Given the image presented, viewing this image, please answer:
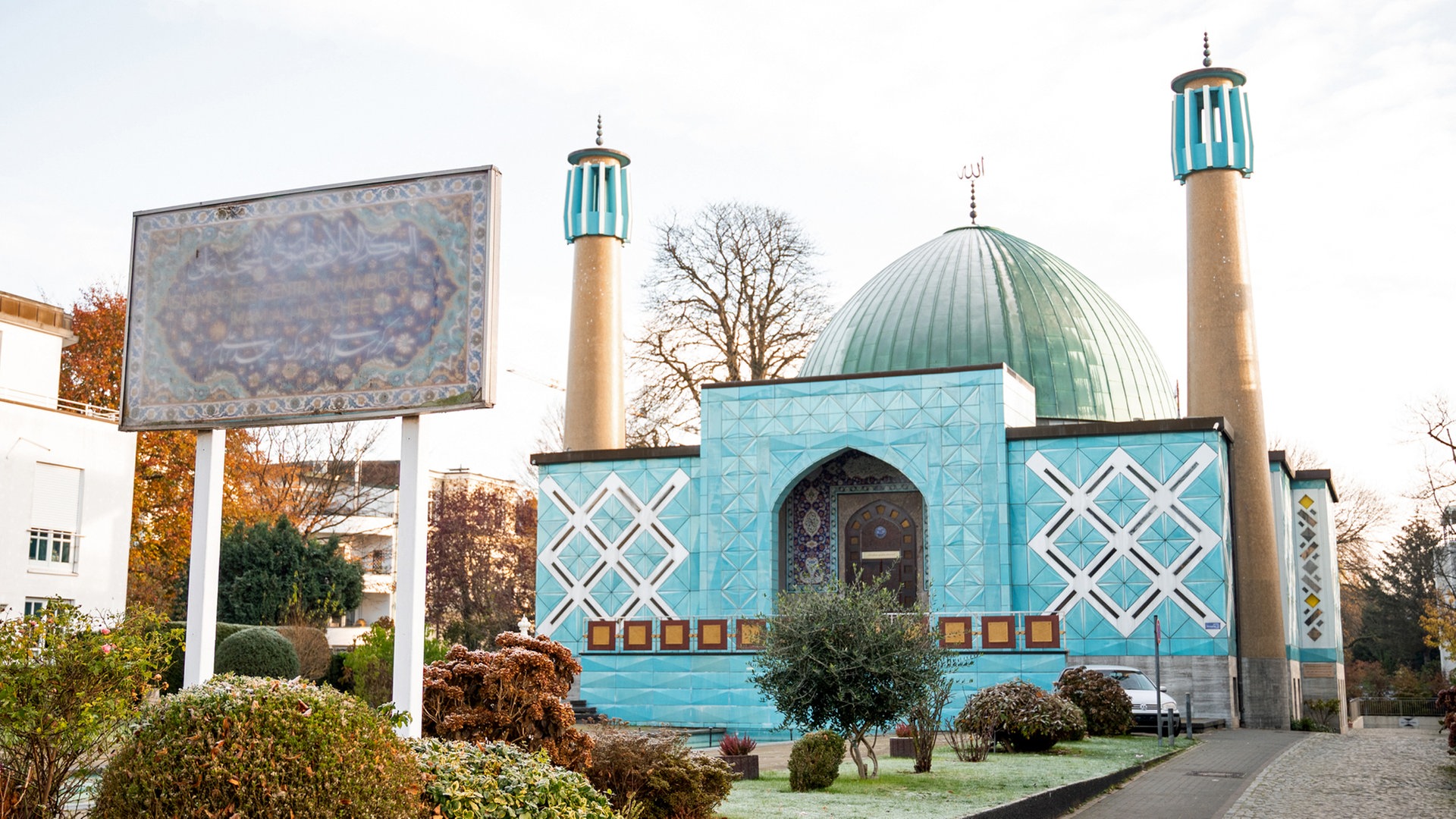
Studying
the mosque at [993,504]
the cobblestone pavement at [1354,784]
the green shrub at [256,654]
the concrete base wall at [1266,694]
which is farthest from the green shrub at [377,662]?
the concrete base wall at [1266,694]

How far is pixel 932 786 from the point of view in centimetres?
1305

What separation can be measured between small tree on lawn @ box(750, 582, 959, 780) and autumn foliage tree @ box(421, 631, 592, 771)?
3476 mm

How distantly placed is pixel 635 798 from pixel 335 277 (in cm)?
459

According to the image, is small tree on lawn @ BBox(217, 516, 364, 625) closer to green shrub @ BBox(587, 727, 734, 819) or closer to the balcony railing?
the balcony railing

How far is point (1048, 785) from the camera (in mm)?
13117

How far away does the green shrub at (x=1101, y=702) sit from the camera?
20.4 meters

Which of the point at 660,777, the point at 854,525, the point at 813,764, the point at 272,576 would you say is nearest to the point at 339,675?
the point at 272,576

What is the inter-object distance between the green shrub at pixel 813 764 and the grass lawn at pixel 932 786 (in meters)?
0.11

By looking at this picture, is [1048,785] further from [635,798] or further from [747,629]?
[747,629]

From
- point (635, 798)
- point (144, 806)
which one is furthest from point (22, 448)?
point (144, 806)

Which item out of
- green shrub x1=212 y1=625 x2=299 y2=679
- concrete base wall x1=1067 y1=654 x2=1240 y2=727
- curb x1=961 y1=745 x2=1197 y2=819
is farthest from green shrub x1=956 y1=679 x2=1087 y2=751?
green shrub x1=212 y1=625 x2=299 y2=679

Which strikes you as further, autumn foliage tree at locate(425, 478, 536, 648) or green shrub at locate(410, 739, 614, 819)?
autumn foliage tree at locate(425, 478, 536, 648)

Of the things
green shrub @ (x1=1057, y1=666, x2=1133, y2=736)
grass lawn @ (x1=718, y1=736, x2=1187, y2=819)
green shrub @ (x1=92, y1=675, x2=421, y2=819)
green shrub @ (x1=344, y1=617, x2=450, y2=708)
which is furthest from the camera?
green shrub @ (x1=344, y1=617, x2=450, y2=708)

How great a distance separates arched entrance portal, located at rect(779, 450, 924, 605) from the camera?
1156 inches
